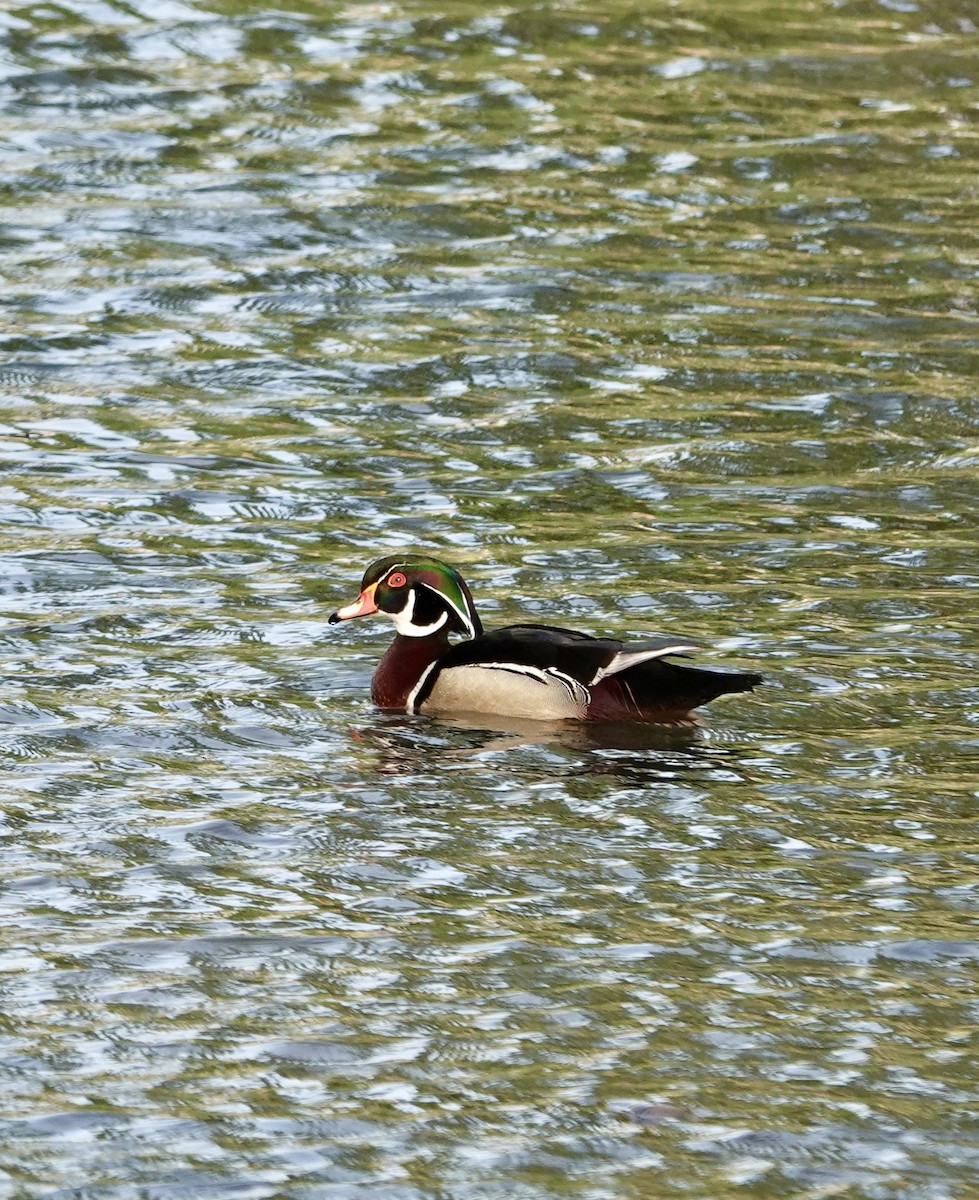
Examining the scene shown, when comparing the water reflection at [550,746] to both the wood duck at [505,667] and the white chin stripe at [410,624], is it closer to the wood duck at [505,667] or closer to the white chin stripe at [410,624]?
the wood duck at [505,667]

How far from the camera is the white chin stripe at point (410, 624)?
10.4 m

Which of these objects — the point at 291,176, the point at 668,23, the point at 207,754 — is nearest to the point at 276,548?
the point at 207,754

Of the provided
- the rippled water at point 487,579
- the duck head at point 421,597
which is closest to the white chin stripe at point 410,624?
the duck head at point 421,597

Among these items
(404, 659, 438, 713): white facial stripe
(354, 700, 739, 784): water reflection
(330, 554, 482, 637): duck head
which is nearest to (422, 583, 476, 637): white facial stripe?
(330, 554, 482, 637): duck head

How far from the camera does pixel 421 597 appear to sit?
10.4m

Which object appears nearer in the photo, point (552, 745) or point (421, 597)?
point (552, 745)

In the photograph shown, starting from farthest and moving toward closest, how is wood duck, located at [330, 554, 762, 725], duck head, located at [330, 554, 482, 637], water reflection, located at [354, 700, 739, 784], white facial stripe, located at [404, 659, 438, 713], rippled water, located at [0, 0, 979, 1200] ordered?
1. duck head, located at [330, 554, 482, 637]
2. white facial stripe, located at [404, 659, 438, 713]
3. wood duck, located at [330, 554, 762, 725]
4. water reflection, located at [354, 700, 739, 784]
5. rippled water, located at [0, 0, 979, 1200]

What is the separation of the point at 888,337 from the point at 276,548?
17.5 feet

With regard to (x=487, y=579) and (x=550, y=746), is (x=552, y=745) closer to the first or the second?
(x=550, y=746)

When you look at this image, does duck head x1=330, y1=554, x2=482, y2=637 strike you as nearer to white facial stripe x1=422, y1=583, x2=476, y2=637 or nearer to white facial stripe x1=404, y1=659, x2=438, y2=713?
white facial stripe x1=422, y1=583, x2=476, y2=637

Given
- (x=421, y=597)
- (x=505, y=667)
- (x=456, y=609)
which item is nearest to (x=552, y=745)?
(x=505, y=667)

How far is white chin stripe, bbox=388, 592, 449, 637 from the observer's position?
10.4 metres

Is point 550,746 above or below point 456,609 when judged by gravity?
below

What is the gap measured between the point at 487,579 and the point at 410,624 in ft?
4.70
